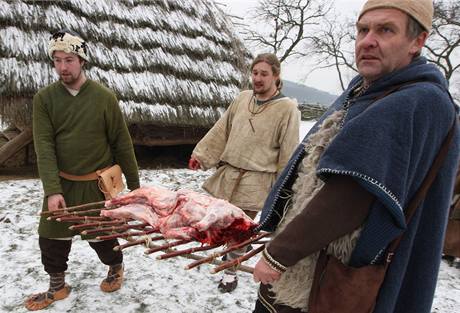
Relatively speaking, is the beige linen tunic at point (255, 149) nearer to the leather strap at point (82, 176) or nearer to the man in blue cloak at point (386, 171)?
the leather strap at point (82, 176)

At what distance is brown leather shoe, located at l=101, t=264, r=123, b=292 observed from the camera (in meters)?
2.66

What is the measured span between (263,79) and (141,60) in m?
3.75

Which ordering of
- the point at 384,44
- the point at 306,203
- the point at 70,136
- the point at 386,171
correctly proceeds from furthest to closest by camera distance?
the point at 70,136, the point at 306,203, the point at 384,44, the point at 386,171

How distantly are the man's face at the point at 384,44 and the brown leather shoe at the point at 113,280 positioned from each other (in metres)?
2.37

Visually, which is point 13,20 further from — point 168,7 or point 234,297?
point 234,297

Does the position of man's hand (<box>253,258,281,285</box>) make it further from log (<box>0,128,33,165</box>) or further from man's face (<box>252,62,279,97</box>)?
log (<box>0,128,33,165</box>)

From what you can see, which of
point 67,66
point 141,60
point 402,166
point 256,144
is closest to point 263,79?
point 256,144

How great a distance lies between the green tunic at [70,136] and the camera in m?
2.25

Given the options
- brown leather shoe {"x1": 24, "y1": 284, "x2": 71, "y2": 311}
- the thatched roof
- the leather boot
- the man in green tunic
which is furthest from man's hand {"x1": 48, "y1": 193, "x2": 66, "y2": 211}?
the thatched roof

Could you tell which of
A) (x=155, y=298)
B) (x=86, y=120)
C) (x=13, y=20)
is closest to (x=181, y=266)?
(x=155, y=298)

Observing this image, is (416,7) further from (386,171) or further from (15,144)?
(15,144)

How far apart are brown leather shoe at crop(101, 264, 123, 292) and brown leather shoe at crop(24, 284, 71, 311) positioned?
279 mm

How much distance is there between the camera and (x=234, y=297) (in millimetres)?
2719

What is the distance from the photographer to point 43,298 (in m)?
2.45
